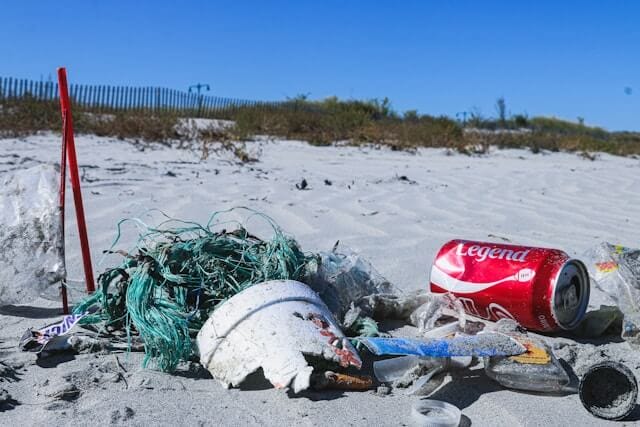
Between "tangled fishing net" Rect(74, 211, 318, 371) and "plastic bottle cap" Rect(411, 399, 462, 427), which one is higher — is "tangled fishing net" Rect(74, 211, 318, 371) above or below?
above

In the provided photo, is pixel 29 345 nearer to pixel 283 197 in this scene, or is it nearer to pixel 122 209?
pixel 122 209

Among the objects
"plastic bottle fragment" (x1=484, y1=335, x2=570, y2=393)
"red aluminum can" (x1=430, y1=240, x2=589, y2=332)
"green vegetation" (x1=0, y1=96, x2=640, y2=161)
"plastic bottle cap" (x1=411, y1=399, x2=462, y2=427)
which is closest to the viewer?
"plastic bottle cap" (x1=411, y1=399, x2=462, y2=427)

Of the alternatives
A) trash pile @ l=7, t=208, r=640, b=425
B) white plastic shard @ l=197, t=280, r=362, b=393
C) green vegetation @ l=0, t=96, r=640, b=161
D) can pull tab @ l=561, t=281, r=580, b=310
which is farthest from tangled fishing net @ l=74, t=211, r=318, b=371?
green vegetation @ l=0, t=96, r=640, b=161

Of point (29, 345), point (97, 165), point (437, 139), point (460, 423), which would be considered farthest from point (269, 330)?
point (437, 139)

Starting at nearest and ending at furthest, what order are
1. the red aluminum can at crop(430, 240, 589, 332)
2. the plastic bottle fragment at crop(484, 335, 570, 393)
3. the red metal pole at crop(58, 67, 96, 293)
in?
the plastic bottle fragment at crop(484, 335, 570, 393)
the red aluminum can at crop(430, 240, 589, 332)
the red metal pole at crop(58, 67, 96, 293)

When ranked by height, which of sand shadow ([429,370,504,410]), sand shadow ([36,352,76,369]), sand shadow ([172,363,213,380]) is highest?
sand shadow ([429,370,504,410])

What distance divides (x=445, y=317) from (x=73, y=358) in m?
1.13

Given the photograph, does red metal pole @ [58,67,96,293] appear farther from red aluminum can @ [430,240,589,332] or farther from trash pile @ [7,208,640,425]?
red aluminum can @ [430,240,589,332]

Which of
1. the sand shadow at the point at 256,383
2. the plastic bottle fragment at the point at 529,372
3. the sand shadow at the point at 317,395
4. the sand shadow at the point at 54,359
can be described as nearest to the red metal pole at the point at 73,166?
the sand shadow at the point at 54,359

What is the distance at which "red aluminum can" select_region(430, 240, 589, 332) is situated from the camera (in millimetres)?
2023

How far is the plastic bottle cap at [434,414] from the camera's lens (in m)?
1.49

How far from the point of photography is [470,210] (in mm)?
4590

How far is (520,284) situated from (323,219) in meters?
1.97

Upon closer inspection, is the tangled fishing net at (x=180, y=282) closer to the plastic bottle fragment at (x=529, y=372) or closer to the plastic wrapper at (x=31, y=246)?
the plastic wrapper at (x=31, y=246)
